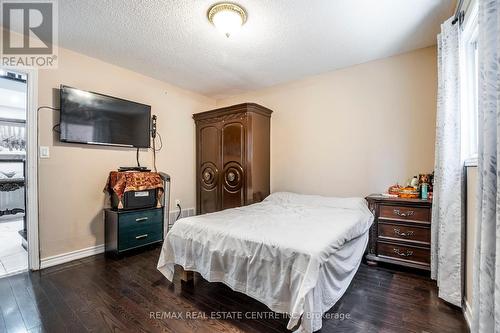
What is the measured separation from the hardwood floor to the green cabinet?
0.44m

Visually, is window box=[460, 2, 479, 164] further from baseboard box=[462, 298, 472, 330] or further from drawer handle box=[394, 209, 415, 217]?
baseboard box=[462, 298, 472, 330]

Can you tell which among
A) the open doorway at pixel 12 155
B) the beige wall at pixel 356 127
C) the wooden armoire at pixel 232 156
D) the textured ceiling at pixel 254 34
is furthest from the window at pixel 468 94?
the open doorway at pixel 12 155

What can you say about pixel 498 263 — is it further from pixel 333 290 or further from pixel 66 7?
pixel 66 7

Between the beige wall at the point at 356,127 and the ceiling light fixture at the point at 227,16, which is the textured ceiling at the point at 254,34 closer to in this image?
the ceiling light fixture at the point at 227,16

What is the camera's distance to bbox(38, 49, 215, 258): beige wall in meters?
2.52

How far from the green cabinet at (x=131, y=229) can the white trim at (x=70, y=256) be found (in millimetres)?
141

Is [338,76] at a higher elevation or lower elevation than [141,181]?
higher

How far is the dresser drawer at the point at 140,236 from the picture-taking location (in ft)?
8.89

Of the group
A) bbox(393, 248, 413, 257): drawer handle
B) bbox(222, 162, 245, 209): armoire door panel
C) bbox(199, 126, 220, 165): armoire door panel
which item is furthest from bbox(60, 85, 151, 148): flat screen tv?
bbox(393, 248, 413, 257): drawer handle

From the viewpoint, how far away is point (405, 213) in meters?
2.34

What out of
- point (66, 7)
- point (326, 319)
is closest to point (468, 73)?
point (326, 319)

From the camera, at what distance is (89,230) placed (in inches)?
112

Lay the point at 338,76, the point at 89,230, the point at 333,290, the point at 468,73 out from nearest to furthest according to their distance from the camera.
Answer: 1. the point at 333,290
2. the point at 468,73
3. the point at 89,230
4. the point at 338,76

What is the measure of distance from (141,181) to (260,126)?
1.90m
